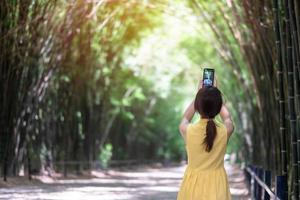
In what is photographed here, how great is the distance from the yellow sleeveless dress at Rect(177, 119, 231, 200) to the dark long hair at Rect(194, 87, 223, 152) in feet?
0.08

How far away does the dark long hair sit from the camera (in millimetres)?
3260

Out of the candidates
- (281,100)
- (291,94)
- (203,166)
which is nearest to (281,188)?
(291,94)

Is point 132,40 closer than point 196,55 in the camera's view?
Yes

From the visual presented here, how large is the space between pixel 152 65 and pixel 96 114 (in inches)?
204

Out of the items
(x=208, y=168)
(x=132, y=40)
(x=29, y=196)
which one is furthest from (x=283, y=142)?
(x=132, y=40)

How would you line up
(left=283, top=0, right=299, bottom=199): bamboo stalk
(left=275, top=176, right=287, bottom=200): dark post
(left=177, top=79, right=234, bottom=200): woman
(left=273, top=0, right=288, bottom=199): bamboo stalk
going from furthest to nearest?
(left=273, top=0, right=288, bottom=199): bamboo stalk
(left=283, top=0, right=299, bottom=199): bamboo stalk
(left=275, top=176, right=287, bottom=200): dark post
(left=177, top=79, right=234, bottom=200): woman

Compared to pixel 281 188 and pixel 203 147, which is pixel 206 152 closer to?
pixel 203 147

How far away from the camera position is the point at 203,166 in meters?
3.29

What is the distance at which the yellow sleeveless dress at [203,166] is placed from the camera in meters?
3.25

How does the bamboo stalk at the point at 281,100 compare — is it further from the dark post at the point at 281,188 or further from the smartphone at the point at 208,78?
the smartphone at the point at 208,78

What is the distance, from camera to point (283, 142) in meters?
5.89

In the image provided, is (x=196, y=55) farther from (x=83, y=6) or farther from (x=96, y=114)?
(x=83, y=6)

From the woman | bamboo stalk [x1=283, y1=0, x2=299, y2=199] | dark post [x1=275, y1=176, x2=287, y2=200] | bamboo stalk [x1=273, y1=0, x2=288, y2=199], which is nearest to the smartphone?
the woman

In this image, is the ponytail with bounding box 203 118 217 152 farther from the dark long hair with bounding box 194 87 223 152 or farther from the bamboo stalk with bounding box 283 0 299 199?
the bamboo stalk with bounding box 283 0 299 199
